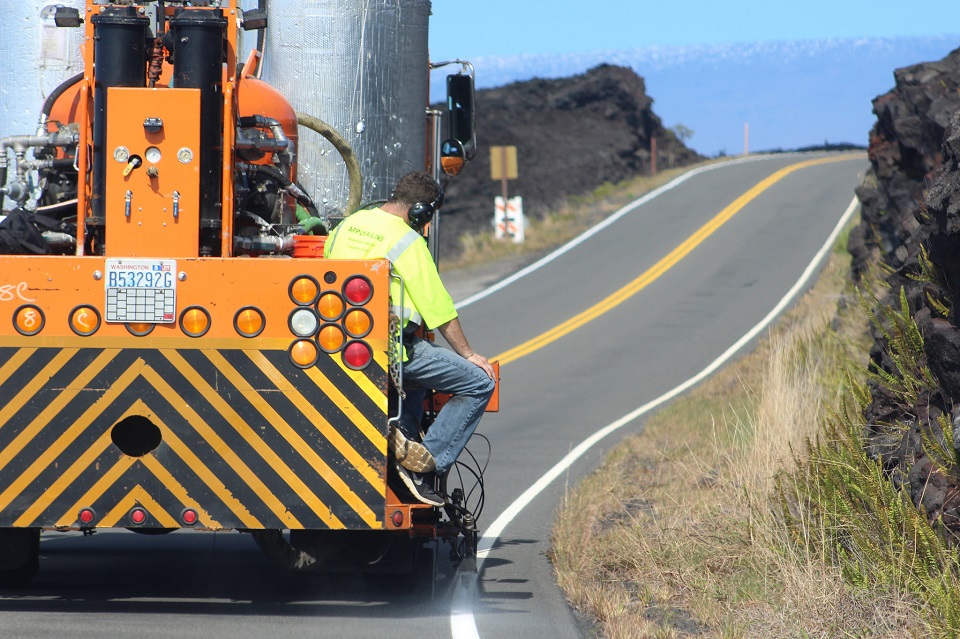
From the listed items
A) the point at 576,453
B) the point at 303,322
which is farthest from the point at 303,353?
the point at 576,453

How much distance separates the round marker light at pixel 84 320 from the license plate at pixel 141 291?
0.06m

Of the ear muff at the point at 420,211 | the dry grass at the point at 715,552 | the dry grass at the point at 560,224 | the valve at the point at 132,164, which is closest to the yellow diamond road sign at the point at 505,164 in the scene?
the dry grass at the point at 560,224

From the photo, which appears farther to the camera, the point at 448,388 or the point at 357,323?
the point at 448,388

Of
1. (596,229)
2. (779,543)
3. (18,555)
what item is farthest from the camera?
(596,229)

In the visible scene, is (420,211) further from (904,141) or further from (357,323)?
(904,141)

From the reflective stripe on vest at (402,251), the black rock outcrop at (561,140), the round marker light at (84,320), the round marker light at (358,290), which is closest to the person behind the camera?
the round marker light at (84,320)

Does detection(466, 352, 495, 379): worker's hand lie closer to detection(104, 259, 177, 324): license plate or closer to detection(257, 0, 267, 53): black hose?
detection(104, 259, 177, 324): license plate

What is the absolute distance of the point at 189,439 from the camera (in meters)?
6.59

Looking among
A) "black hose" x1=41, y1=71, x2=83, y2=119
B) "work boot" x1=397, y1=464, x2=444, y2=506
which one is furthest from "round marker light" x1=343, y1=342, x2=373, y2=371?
"black hose" x1=41, y1=71, x2=83, y2=119

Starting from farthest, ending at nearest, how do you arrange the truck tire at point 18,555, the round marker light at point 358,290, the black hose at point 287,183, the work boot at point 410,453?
the black hose at point 287,183
the truck tire at point 18,555
the work boot at point 410,453
the round marker light at point 358,290

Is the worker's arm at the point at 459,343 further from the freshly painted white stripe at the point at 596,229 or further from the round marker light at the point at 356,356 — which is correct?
the freshly painted white stripe at the point at 596,229

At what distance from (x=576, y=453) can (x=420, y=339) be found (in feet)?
23.1

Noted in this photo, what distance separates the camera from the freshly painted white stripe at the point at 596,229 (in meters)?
30.6

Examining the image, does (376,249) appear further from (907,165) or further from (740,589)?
(907,165)
